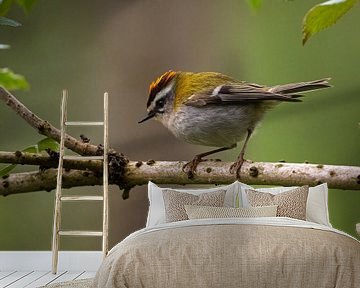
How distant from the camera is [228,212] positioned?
2.59 metres

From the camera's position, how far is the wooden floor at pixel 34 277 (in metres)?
3.56

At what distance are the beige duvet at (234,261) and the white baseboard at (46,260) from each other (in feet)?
5.98

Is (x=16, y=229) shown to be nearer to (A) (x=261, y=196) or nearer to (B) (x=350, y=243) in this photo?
(A) (x=261, y=196)

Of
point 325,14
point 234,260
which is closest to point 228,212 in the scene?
point 234,260

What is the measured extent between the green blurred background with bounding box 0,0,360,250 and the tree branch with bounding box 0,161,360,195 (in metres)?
0.71

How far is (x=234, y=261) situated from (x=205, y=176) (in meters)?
0.91

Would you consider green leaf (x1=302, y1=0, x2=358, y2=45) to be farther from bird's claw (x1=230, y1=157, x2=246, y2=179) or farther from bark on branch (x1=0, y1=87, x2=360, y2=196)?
bird's claw (x1=230, y1=157, x2=246, y2=179)

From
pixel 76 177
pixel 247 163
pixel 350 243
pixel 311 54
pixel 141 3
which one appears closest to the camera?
pixel 350 243

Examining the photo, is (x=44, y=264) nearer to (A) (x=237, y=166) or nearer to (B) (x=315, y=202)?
(A) (x=237, y=166)

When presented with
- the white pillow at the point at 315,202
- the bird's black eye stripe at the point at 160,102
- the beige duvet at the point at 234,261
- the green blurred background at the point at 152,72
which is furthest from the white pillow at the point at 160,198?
the beige duvet at the point at 234,261

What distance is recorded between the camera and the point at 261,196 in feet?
9.16

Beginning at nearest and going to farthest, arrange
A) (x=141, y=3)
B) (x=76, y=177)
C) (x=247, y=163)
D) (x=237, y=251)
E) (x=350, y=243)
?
1. (x=237, y=251)
2. (x=350, y=243)
3. (x=247, y=163)
4. (x=76, y=177)
5. (x=141, y=3)

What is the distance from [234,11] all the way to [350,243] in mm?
2105

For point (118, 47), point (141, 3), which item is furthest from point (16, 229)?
point (141, 3)
